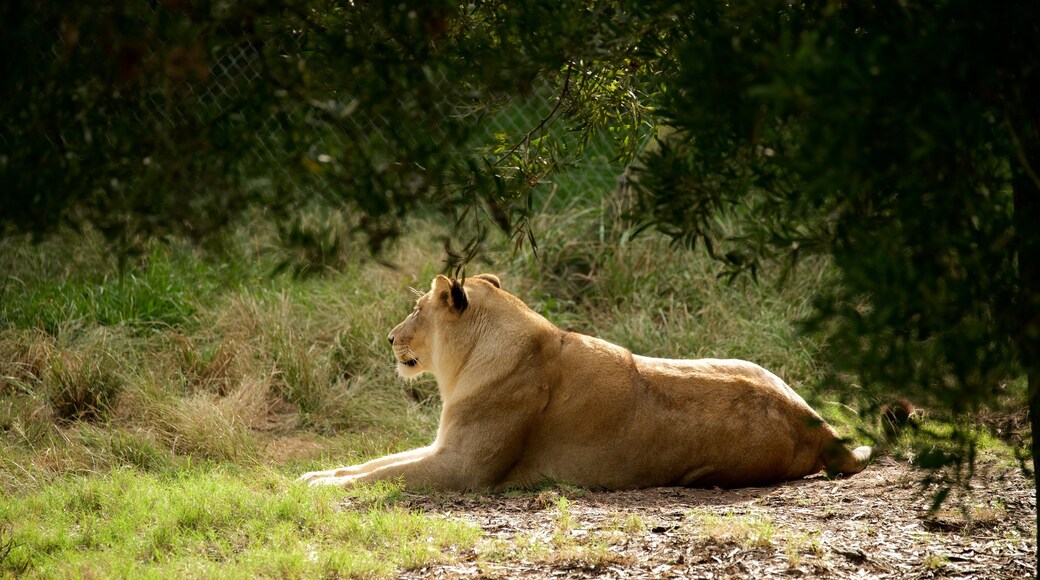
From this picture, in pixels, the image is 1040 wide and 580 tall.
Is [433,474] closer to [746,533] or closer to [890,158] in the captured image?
[746,533]

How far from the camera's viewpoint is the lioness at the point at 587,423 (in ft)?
20.9

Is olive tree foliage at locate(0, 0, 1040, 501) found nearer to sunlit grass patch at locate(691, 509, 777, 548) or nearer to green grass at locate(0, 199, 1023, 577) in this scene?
green grass at locate(0, 199, 1023, 577)

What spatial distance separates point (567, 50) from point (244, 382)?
5.96 metres

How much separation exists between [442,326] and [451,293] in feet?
0.78

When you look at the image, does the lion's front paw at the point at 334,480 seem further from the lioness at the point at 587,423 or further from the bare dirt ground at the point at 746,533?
the bare dirt ground at the point at 746,533

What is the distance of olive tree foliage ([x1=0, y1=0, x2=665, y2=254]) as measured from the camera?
9.59ft

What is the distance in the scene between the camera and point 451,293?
6738 mm

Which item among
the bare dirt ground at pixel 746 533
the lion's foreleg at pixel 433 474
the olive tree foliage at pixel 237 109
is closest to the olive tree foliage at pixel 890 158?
the olive tree foliage at pixel 237 109

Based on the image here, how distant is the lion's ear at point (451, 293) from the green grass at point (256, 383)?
0.32 metres

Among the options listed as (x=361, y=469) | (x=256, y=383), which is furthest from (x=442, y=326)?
(x=256, y=383)

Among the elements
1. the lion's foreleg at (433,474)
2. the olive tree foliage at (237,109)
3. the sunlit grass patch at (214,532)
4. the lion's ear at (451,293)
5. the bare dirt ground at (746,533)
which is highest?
the olive tree foliage at (237,109)

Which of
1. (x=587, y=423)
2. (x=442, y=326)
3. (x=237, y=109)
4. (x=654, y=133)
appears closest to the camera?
(x=237, y=109)

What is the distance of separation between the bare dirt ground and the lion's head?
3.42 feet

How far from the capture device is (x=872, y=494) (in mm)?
6109
